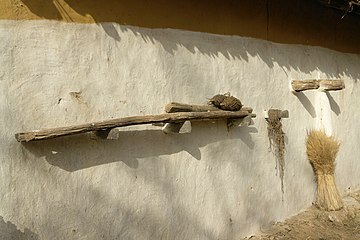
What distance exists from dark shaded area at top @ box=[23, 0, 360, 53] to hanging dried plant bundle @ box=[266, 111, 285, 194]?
38.2 inches

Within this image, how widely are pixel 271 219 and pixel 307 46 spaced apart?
2.40 meters

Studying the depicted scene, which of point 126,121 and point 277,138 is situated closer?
point 126,121

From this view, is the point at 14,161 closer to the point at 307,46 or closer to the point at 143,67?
the point at 143,67

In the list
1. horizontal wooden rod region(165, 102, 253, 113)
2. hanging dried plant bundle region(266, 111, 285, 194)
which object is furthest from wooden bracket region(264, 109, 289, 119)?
horizontal wooden rod region(165, 102, 253, 113)

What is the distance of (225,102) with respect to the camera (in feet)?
14.9

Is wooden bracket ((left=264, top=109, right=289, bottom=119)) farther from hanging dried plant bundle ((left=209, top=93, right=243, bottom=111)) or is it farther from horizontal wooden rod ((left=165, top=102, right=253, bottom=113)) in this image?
horizontal wooden rod ((left=165, top=102, right=253, bottom=113))

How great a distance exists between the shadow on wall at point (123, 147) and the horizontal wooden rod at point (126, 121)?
0.33ft

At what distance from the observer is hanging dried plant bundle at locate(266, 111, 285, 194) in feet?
17.7

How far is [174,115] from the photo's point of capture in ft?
12.9

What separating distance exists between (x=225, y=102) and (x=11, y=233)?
7.75 feet

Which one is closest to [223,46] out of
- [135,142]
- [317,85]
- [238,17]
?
[238,17]

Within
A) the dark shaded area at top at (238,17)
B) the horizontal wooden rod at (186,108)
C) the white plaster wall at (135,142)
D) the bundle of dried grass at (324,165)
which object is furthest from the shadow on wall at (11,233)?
the bundle of dried grass at (324,165)

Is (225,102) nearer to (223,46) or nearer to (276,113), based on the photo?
(223,46)

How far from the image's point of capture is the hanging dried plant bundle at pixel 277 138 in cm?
539
